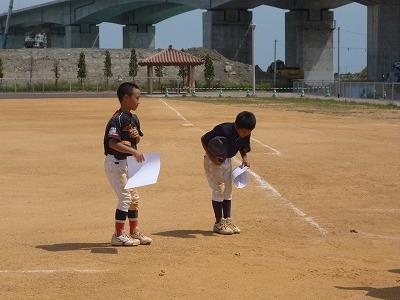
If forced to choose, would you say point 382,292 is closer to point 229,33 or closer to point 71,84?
point 71,84

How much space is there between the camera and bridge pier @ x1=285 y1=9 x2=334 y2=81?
96500 mm

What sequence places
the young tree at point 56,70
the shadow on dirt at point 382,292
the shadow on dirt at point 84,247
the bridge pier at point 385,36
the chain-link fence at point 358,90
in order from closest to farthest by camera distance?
the shadow on dirt at point 382,292, the shadow on dirt at point 84,247, the chain-link fence at point 358,90, the bridge pier at point 385,36, the young tree at point 56,70

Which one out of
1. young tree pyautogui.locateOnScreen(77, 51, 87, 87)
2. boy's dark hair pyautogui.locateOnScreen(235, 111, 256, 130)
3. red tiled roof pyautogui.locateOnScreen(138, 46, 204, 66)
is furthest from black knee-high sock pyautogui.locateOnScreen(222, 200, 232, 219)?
young tree pyautogui.locateOnScreen(77, 51, 87, 87)

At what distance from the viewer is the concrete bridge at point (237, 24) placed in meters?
81.5

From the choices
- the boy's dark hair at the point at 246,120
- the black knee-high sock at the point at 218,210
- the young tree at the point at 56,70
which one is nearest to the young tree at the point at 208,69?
the young tree at the point at 56,70

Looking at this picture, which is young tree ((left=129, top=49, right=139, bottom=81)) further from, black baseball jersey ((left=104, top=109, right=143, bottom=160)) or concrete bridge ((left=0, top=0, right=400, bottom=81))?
black baseball jersey ((left=104, top=109, right=143, bottom=160))

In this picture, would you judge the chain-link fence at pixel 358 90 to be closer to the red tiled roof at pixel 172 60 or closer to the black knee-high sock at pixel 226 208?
the red tiled roof at pixel 172 60

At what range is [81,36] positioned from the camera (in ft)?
391

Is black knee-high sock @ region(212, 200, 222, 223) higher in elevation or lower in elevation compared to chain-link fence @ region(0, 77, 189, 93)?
lower

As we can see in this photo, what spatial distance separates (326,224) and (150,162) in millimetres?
2819

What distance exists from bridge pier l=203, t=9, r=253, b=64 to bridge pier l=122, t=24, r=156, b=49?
77.5 ft

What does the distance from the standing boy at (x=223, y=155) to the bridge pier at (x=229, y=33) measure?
277ft

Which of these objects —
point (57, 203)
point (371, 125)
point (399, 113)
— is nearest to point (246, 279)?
point (57, 203)

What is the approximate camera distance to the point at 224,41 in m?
96.8
